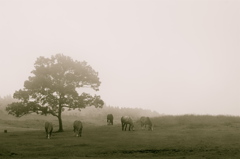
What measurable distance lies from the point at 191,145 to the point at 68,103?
27790 millimetres

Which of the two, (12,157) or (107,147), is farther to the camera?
(107,147)

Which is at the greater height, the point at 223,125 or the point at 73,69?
the point at 73,69

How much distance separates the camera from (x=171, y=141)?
32281mm

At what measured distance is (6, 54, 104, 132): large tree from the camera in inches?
1996

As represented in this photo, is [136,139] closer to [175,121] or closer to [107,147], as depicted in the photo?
[107,147]

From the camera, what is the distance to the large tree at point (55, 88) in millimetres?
50688

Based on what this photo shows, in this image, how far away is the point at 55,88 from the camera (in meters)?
50.6

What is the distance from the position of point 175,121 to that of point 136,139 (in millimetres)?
19568

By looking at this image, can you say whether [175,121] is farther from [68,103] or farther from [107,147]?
[107,147]

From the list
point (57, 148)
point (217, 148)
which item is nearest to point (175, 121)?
point (217, 148)

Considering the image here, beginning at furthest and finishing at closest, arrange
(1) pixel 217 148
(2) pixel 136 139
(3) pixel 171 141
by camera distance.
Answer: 1. (2) pixel 136 139
2. (3) pixel 171 141
3. (1) pixel 217 148

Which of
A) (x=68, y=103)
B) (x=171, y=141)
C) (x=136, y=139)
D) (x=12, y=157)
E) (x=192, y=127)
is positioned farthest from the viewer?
(x=68, y=103)

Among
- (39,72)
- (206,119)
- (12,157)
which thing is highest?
(39,72)

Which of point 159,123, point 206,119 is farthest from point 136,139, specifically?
point 206,119
